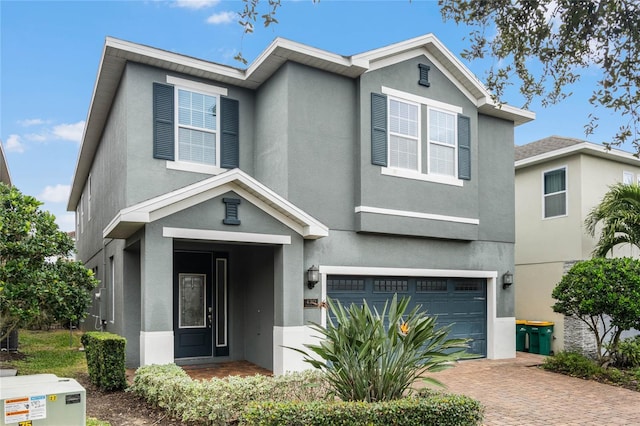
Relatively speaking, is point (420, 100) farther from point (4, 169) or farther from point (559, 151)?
point (4, 169)

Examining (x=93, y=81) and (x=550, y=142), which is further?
(x=550, y=142)

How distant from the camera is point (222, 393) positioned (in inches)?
275

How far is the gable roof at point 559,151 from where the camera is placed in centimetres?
1541

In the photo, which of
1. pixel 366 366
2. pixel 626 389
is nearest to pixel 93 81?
pixel 366 366

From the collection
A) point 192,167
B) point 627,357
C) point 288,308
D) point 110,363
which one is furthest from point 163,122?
point 627,357

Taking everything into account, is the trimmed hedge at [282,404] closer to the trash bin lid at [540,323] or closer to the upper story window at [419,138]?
the upper story window at [419,138]

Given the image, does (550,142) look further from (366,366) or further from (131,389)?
(131,389)

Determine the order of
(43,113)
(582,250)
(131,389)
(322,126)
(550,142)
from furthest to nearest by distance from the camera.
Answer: (43,113), (550,142), (582,250), (322,126), (131,389)

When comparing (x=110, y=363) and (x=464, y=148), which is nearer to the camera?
(x=110, y=363)

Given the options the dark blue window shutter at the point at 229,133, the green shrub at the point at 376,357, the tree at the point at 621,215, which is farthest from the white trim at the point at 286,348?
the tree at the point at 621,215

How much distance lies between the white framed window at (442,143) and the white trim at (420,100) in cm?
11

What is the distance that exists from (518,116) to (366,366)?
422 inches

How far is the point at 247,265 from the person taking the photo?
1276 cm

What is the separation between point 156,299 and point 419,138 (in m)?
7.42
